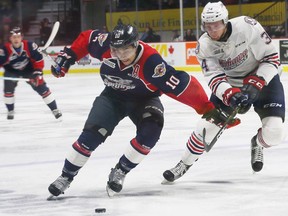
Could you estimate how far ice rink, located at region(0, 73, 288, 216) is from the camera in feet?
12.1

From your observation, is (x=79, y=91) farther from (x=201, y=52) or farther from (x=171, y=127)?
(x=201, y=52)

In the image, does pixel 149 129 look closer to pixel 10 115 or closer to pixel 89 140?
pixel 89 140

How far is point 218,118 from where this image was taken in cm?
398

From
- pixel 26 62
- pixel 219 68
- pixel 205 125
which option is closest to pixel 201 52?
pixel 219 68

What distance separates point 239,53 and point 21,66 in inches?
183

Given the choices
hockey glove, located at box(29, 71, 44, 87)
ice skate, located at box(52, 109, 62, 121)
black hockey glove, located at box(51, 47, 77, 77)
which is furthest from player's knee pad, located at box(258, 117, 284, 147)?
hockey glove, located at box(29, 71, 44, 87)

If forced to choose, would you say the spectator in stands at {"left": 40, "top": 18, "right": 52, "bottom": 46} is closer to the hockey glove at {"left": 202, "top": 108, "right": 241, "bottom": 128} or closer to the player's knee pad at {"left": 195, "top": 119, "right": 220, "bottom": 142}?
the player's knee pad at {"left": 195, "top": 119, "right": 220, "bottom": 142}

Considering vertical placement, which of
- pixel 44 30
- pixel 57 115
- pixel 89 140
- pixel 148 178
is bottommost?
pixel 44 30

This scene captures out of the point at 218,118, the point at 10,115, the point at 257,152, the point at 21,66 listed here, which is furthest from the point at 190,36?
the point at 218,118

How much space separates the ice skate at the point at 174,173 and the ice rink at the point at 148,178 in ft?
0.13

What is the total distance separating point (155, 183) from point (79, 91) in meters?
7.18

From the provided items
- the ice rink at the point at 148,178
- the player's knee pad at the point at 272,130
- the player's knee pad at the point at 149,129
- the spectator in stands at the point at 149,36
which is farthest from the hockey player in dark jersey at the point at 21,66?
the spectator in stands at the point at 149,36

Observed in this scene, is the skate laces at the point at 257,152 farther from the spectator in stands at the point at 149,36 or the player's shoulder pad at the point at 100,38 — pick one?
the spectator in stands at the point at 149,36

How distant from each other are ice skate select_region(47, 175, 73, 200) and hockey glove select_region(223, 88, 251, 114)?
3.03 ft
